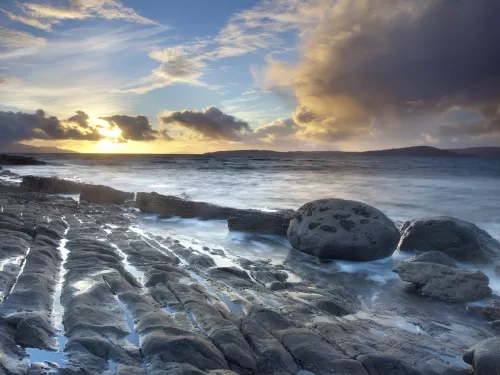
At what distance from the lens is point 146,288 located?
158 inches

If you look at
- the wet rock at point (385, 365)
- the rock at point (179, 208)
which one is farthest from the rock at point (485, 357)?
the rock at point (179, 208)

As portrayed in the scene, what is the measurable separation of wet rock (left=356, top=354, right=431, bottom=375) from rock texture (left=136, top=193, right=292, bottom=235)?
A: 5.57 m

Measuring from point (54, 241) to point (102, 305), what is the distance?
261 centimetres

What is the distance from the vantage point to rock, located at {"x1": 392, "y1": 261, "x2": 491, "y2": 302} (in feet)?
16.0

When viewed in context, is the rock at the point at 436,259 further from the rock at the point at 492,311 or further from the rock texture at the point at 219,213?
the rock texture at the point at 219,213

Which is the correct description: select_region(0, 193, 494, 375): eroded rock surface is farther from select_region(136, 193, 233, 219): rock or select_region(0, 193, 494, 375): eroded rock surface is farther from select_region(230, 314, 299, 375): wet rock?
select_region(136, 193, 233, 219): rock

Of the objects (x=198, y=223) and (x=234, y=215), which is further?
(x=198, y=223)

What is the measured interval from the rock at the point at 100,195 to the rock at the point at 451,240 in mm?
9114

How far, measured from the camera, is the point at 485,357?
2.94m

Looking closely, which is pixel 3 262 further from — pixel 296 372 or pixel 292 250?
pixel 292 250

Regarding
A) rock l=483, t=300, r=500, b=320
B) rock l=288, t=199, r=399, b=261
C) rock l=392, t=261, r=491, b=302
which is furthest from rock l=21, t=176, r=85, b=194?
rock l=483, t=300, r=500, b=320

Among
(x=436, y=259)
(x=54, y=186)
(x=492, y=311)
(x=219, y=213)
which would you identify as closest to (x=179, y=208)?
(x=219, y=213)

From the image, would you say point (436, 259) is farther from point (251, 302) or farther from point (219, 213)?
point (219, 213)

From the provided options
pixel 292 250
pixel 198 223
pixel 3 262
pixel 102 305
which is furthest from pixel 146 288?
pixel 198 223
